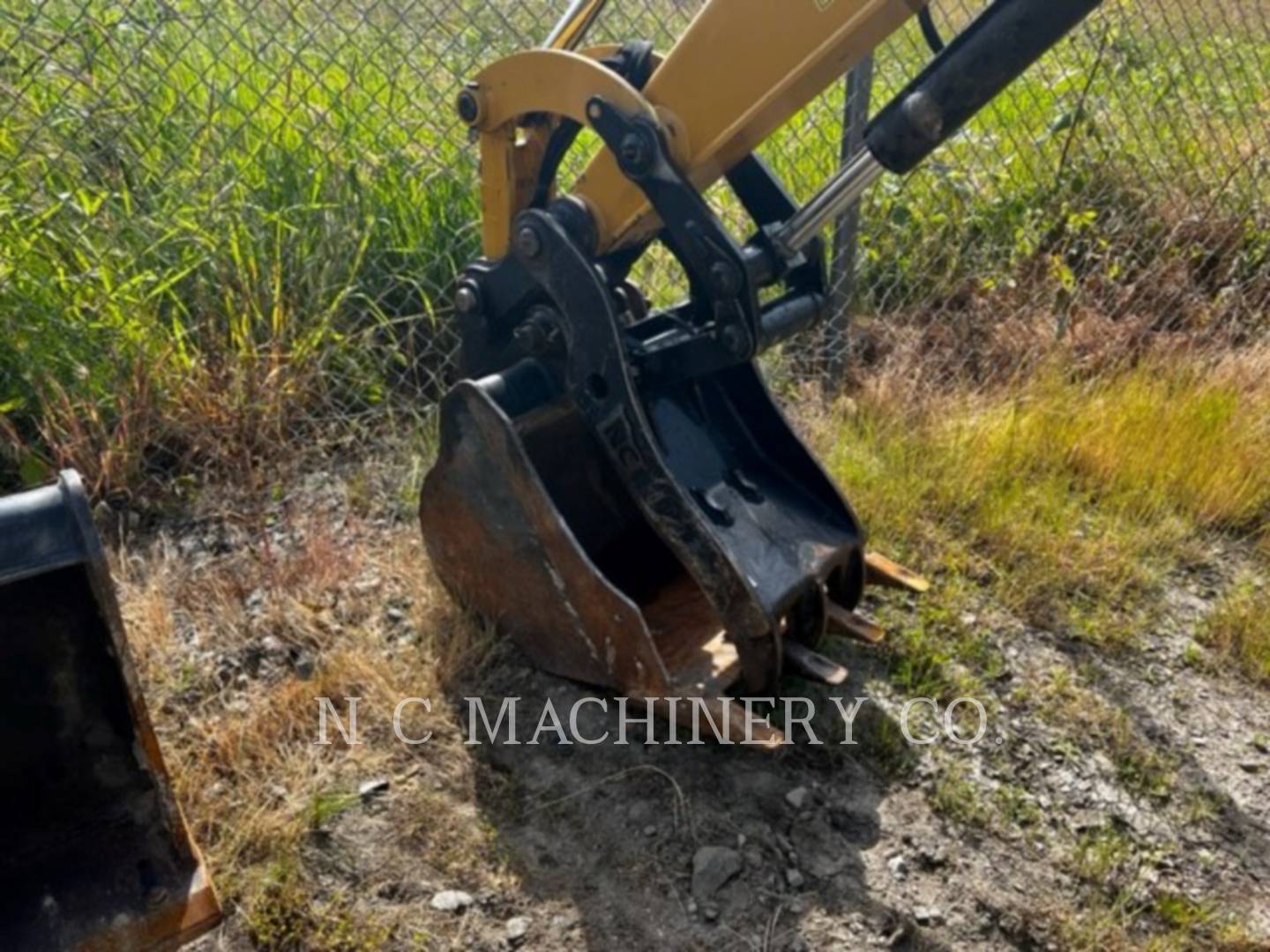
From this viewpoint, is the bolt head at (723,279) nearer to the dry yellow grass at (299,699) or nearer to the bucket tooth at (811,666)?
the bucket tooth at (811,666)

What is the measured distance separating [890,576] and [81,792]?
5.40 ft

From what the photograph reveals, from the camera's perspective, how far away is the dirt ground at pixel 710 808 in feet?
6.21

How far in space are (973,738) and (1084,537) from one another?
0.87m

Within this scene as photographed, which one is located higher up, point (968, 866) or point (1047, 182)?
point (1047, 182)

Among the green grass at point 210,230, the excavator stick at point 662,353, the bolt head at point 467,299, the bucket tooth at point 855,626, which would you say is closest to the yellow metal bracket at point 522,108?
the excavator stick at point 662,353

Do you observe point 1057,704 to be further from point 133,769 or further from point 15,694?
point 15,694

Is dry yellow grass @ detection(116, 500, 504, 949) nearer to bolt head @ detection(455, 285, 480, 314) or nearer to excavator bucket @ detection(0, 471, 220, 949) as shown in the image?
excavator bucket @ detection(0, 471, 220, 949)

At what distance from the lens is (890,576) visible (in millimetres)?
2527

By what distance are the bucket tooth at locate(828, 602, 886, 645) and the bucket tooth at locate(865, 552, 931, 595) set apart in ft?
0.51

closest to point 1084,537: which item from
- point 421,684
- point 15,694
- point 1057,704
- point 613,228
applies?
point 1057,704

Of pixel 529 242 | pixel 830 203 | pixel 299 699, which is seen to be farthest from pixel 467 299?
pixel 299 699

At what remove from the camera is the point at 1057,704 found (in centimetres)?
240

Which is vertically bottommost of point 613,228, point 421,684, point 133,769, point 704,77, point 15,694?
point 421,684

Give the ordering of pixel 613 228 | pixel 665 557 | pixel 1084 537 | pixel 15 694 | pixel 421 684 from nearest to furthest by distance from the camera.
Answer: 1. pixel 15 694
2. pixel 613 228
3. pixel 421 684
4. pixel 665 557
5. pixel 1084 537
